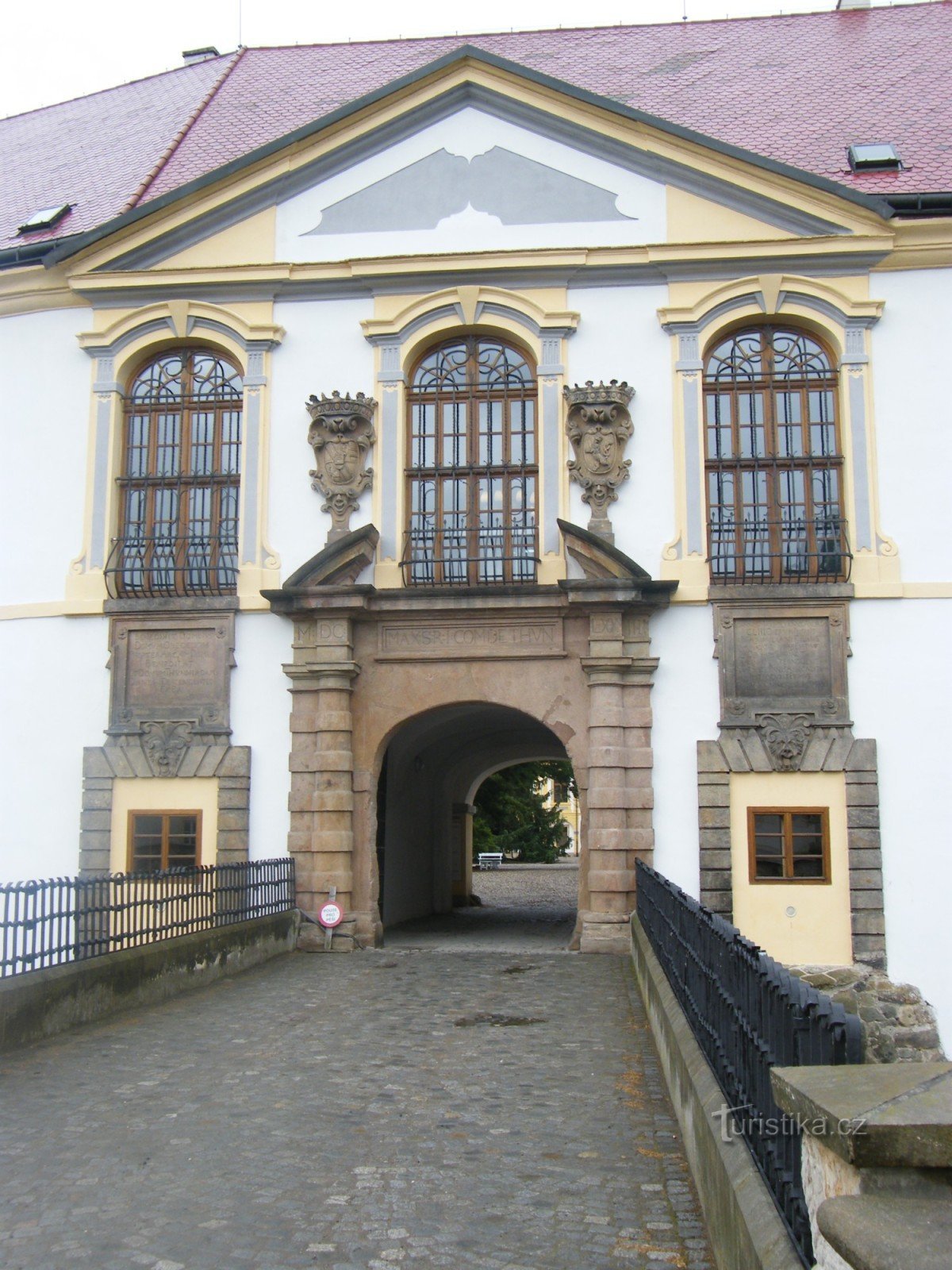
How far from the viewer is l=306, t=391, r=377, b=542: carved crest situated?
16562 mm

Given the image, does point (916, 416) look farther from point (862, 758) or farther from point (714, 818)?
point (714, 818)

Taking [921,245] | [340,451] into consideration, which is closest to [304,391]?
[340,451]

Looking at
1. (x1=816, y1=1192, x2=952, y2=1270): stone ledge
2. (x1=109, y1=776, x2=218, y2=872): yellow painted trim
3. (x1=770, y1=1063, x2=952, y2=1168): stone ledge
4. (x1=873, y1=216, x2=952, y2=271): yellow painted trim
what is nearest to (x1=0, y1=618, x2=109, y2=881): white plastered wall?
(x1=109, y1=776, x2=218, y2=872): yellow painted trim

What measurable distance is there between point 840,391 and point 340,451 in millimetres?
6476

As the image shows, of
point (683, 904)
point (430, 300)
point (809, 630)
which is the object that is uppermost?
point (430, 300)

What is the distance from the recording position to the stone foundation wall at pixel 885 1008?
14.5 m

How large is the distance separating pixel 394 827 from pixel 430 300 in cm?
778

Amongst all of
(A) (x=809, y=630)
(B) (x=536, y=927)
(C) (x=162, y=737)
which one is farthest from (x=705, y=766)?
(C) (x=162, y=737)

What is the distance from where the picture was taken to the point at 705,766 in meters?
15.6

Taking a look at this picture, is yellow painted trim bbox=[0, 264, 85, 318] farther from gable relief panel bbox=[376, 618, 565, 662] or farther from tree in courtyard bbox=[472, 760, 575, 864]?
tree in courtyard bbox=[472, 760, 575, 864]

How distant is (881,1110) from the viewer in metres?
2.85

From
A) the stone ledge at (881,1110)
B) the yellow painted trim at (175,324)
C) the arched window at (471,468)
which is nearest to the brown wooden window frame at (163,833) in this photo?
the arched window at (471,468)

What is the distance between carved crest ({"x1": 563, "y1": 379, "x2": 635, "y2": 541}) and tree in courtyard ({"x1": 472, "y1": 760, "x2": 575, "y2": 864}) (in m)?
25.4

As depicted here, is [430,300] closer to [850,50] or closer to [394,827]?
[394,827]
